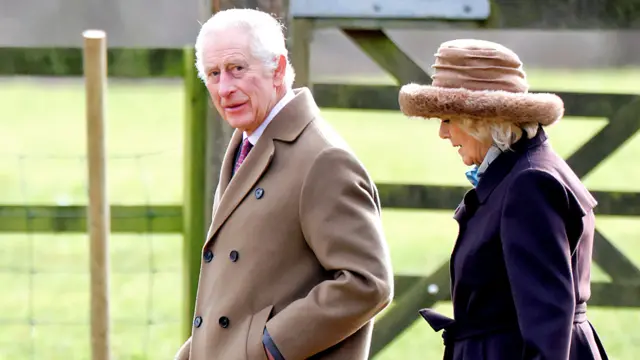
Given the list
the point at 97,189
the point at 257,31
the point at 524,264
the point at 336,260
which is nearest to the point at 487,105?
the point at 524,264

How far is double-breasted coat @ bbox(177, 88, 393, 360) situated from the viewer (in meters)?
2.80

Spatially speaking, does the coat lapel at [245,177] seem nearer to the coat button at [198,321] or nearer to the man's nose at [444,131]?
the coat button at [198,321]

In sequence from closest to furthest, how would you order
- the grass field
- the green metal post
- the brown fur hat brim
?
the brown fur hat brim → the green metal post → the grass field

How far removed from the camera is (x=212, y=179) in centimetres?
404

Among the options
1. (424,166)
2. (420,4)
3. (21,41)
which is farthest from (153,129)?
(420,4)

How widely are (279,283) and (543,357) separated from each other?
692mm

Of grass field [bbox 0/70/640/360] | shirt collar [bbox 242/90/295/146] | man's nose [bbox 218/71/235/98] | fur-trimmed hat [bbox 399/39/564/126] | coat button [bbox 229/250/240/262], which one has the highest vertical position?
fur-trimmed hat [bbox 399/39/564/126]

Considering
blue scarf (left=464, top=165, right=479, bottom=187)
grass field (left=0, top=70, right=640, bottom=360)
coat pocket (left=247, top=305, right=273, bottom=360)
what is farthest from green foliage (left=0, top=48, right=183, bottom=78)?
blue scarf (left=464, top=165, right=479, bottom=187)

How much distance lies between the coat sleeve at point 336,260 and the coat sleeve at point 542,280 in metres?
0.39

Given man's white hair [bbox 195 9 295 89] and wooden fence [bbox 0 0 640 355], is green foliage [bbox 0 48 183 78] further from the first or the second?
man's white hair [bbox 195 9 295 89]

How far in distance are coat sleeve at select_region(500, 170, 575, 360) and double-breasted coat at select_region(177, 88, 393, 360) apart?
1.30 ft

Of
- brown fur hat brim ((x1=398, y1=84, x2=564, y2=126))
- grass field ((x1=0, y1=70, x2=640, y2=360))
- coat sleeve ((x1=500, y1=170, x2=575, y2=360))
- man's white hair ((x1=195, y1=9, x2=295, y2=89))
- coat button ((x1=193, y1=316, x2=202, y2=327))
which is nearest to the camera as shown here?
coat sleeve ((x1=500, y1=170, x2=575, y2=360))

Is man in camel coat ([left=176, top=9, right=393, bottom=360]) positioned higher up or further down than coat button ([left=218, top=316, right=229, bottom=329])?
higher up

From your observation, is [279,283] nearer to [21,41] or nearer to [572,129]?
[572,129]
